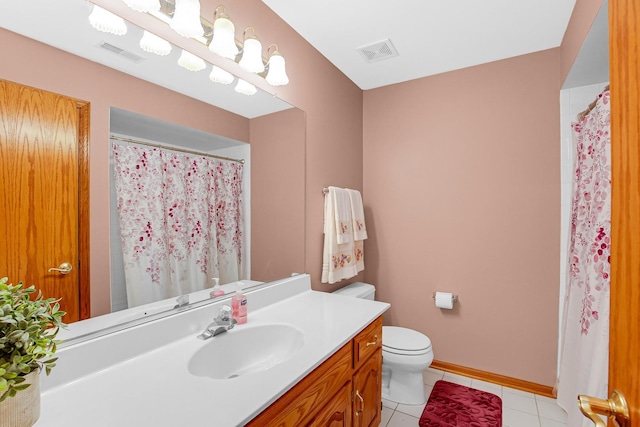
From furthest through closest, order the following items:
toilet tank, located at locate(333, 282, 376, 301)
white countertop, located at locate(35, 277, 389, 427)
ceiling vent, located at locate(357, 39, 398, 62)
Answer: toilet tank, located at locate(333, 282, 376, 301) < ceiling vent, located at locate(357, 39, 398, 62) < white countertop, located at locate(35, 277, 389, 427)

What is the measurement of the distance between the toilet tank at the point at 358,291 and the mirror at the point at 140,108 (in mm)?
576

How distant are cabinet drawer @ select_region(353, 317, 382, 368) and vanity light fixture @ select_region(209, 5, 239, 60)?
1426 millimetres

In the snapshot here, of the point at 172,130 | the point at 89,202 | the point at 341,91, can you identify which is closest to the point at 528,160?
the point at 341,91

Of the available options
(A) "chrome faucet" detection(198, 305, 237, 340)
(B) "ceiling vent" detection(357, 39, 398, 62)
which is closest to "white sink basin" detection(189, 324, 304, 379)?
Answer: (A) "chrome faucet" detection(198, 305, 237, 340)

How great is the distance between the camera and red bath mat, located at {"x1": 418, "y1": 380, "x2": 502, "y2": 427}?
1.84m

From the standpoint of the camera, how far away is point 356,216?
2420 mm

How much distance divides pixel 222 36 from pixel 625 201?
1.49 metres

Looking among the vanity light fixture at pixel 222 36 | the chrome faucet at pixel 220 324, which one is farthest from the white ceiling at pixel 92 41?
the chrome faucet at pixel 220 324

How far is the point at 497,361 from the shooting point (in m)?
2.26

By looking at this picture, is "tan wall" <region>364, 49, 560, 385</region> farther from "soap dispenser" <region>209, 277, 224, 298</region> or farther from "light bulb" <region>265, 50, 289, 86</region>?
"soap dispenser" <region>209, 277, 224, 298</region>

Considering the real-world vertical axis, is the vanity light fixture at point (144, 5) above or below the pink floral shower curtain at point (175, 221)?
above

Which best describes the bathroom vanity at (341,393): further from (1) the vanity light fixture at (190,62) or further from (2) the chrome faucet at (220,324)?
(1) the vanity light fixture at (190,62)

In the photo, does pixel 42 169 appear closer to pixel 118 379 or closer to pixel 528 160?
pixel 118 379

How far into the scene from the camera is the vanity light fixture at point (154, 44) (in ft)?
3.83
